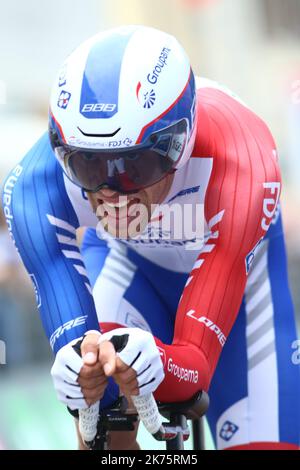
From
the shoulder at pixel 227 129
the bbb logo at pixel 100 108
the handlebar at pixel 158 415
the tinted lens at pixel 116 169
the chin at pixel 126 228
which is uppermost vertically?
the bbb logo at pixel 100 108

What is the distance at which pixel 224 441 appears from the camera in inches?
178

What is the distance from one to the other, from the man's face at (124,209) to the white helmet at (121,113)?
42 mm

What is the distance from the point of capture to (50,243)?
12.9 feet

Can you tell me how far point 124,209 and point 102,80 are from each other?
42 centimetres

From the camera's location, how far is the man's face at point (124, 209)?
3611mm

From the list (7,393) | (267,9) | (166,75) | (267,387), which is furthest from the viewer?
(267,9)

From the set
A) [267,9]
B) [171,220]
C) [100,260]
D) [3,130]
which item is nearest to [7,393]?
[3,130]

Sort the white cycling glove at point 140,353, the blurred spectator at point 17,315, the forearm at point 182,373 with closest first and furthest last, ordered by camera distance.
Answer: the white cycling glove at point 140,353 → the forearm at point 182,373 → the blurred spectator at point 17,315

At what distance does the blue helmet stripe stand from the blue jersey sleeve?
564 mm

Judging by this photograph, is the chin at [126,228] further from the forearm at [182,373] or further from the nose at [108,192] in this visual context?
the forearm at [182,373]

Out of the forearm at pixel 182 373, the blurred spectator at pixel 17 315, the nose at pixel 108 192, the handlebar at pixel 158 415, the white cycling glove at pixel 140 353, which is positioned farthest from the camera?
the blurred spectator at pixel 17 315

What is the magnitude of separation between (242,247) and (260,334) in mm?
839

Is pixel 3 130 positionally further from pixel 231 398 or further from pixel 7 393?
pixel 231 398

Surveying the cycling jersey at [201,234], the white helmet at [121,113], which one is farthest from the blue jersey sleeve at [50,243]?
the white helmet at [121,113]
